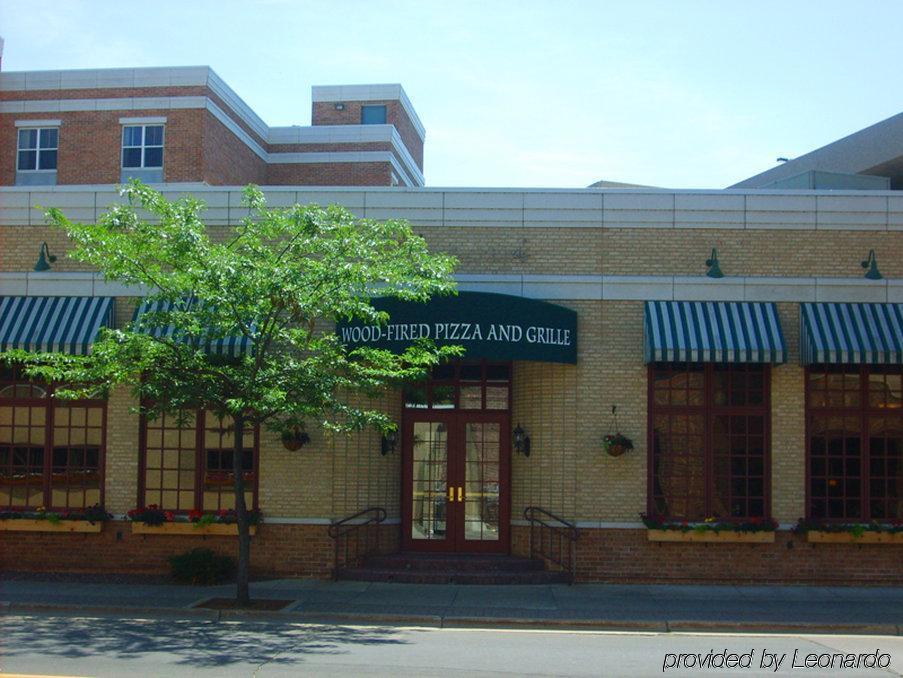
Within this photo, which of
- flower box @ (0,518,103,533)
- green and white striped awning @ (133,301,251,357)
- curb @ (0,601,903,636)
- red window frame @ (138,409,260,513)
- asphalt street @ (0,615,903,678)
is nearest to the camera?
asphalt street @ (0,615,903,678)

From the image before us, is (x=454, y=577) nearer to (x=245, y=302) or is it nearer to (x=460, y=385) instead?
(x=460, y=385)

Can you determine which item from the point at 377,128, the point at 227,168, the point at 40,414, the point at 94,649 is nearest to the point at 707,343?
the point at 94,649

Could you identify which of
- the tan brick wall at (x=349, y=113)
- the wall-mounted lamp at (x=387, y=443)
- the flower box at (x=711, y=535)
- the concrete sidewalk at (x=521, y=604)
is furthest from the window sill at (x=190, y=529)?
the tan brick wall at (x=349, y=113)

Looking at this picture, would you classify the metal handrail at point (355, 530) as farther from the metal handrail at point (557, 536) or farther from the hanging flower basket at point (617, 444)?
the hanging flower basket at point (617, 444)

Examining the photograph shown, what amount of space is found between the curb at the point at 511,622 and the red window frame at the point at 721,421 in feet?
12.0

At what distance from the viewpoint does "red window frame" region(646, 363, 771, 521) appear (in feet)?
59.5

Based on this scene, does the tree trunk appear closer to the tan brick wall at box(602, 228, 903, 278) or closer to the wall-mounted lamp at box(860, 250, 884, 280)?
the tan brick wall at box(602, 228, 903, 278)

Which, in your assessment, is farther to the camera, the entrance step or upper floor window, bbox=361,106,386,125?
upper floor window, bbox=361,106,386,125

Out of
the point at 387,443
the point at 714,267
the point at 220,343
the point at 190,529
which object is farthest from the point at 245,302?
the point at 714,267

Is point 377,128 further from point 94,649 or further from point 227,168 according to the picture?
point 94,649

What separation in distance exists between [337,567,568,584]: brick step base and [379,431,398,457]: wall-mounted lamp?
2089 mm

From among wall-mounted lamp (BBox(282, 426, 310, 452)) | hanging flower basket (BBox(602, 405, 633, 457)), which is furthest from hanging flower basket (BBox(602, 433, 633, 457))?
wall-mounted lamp (BBox(282, 426, 310, 452))

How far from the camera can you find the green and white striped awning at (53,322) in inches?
710

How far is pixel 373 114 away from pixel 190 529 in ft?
130
